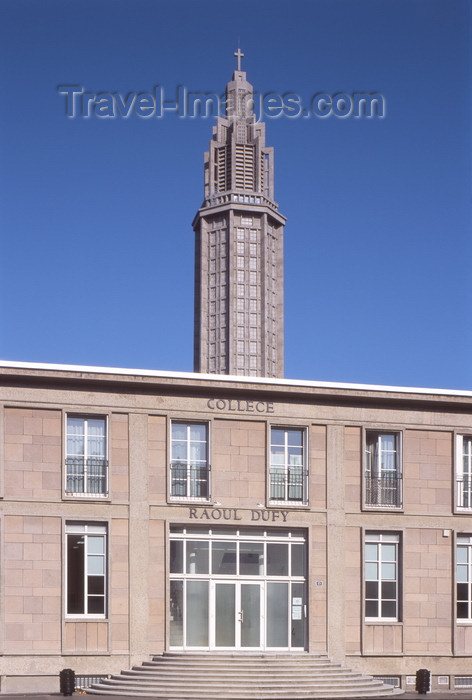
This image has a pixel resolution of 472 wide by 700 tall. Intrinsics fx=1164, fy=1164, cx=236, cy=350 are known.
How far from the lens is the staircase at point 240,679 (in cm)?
2970

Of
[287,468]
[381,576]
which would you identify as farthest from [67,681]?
[381,576]

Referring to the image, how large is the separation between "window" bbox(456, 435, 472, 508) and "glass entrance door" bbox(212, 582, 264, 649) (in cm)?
678

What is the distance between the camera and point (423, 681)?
1288 inches

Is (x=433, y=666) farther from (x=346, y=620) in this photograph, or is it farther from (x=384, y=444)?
(x=384, y=444)

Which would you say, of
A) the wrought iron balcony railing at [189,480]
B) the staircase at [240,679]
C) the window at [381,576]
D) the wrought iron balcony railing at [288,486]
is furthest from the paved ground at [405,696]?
the wrought iron balcony railing at [288,486]


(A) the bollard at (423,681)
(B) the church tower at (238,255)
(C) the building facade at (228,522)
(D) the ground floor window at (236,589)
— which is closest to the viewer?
(C) the building facade at (228,522)

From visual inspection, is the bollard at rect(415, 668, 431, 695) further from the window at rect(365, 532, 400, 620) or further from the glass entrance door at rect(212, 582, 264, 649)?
the glass entrance door at rect(212, 582, 264, 649)

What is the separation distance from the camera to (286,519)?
109ft

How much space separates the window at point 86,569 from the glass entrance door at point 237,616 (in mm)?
3298

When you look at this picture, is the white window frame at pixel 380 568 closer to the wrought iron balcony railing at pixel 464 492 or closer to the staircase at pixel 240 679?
the staircase at pixel 240 679

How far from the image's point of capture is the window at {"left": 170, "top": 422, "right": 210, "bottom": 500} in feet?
108

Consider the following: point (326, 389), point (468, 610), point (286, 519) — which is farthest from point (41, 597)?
point (468, 610)

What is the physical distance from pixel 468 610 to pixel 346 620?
3.88 metres

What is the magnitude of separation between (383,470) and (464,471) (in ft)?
8.57
